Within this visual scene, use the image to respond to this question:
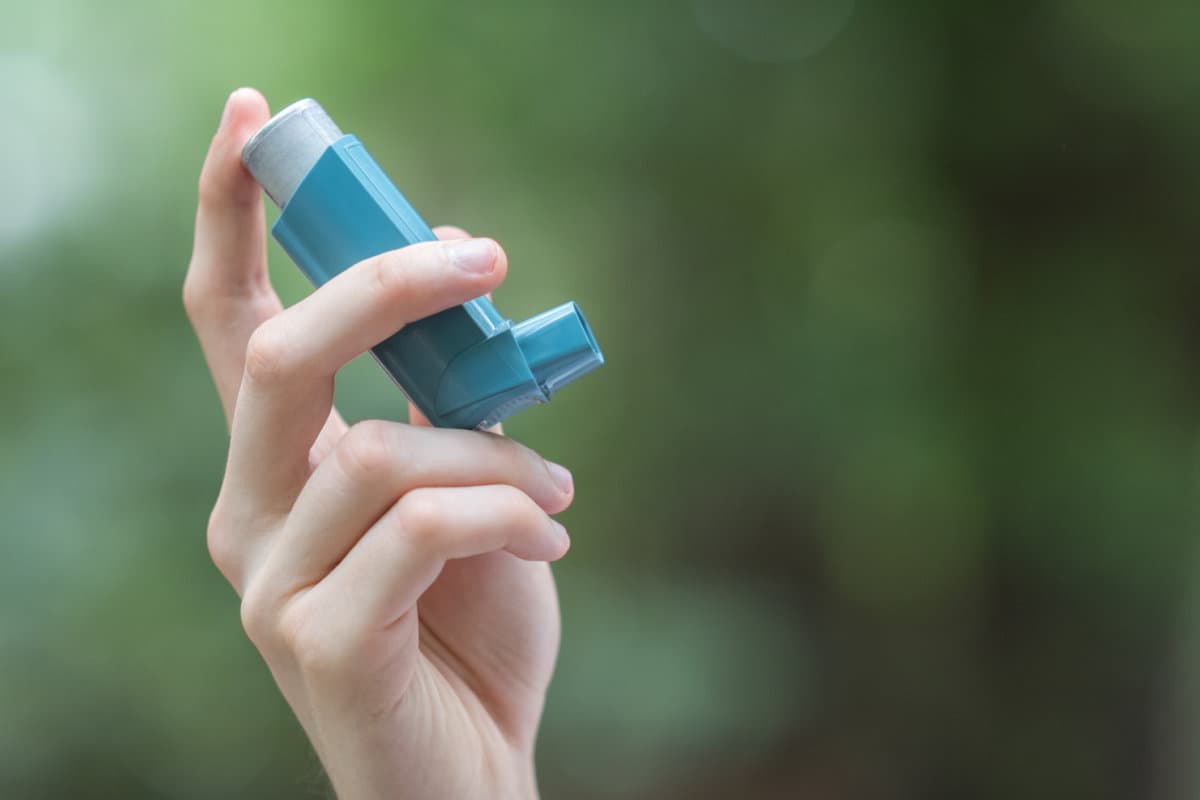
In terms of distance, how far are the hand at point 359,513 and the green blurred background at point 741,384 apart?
671mm

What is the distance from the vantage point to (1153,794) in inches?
49.1

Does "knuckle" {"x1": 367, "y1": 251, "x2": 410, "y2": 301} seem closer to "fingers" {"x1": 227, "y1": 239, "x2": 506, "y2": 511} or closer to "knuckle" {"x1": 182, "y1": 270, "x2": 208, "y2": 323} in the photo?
"fingers" {"x1": 227, "y1": 239, "x2": 506, "y2": 511}

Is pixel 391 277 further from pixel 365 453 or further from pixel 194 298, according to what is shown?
pixel 194 298

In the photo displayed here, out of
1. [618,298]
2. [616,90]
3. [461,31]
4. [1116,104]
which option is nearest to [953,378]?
[1116,104]

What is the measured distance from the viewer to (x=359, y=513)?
411mm

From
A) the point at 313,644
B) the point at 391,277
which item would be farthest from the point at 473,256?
the point at 313,644

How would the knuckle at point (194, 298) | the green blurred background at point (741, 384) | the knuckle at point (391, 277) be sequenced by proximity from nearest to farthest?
the knuckle at point (391, 277) → the knuckle at point (194, 298) → the green blurred background at point (741, 384)

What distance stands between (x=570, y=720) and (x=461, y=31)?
956 millimetres

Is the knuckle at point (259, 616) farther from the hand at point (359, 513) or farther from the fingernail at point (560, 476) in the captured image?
the fingernail at point (560, 476)

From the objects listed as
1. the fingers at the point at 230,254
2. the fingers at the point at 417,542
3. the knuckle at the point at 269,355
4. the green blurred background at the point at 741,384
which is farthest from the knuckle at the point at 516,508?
the green blurred background at the point at 741,384

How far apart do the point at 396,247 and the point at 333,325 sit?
0.05 metres

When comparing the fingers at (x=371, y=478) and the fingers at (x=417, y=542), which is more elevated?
the fingers at (x=371, y=478)

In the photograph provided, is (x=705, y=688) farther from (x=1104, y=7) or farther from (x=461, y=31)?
(x=1104, y=7)

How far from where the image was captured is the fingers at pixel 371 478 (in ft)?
1.32
